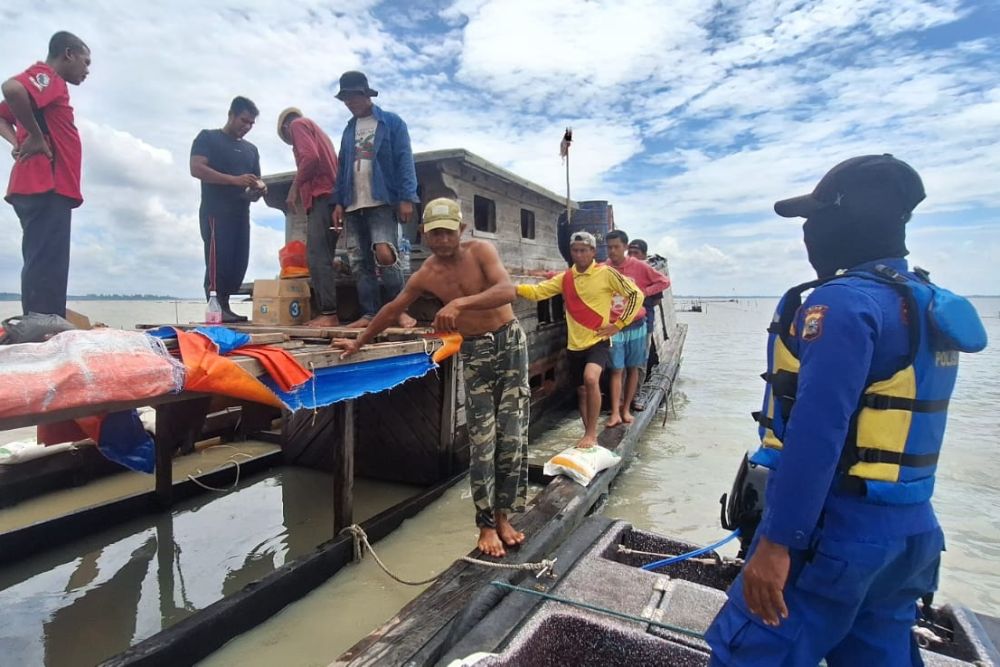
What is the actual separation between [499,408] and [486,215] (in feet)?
18.8

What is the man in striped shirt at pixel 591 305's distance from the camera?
5875 millimetres

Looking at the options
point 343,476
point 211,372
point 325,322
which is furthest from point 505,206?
point 211,372

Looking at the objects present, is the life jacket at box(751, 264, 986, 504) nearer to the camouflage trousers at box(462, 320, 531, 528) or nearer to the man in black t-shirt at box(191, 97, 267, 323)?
the camouflage trousers at box(462, 320, 531, 528)

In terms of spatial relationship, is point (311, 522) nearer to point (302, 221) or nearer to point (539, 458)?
point (539, 458)

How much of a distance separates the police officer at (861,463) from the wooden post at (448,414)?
443cm

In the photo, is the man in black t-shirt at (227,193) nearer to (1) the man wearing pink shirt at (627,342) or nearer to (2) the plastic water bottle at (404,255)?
→ (2) the plastic water bottle at (404,255)

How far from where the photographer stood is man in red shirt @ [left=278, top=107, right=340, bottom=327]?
5.61 meters

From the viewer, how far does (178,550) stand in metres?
4.64

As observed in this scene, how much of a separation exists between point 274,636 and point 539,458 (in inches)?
165

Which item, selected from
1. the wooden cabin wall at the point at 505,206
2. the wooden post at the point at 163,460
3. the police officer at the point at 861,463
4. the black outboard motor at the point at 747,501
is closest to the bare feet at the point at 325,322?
the wooden post at the point at 163,460

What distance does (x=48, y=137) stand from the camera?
4.06 meters

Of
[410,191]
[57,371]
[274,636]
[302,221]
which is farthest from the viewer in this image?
[302,221]

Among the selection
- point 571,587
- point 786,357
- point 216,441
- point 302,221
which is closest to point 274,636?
point 571,587

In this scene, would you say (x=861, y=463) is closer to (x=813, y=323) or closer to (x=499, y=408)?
(x=813, y=323)
